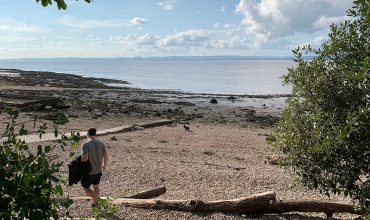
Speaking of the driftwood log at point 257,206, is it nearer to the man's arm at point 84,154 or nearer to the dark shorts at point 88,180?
the dark shorts at point 88,180

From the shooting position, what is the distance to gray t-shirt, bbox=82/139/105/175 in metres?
8.71

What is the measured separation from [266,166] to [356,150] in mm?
9651

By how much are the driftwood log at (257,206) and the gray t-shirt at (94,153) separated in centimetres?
144

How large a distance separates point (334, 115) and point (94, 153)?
4.89 metres

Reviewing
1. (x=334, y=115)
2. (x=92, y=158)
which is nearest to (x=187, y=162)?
(x=92, y=158)

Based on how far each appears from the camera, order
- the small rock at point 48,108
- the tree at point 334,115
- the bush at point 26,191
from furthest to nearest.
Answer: the small rock at point 48,108 < the tree at point 334,115 < the bush at point 26,191

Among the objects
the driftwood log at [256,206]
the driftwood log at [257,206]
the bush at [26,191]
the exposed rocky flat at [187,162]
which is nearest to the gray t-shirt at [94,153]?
the exposed rocky flat at [187,162]

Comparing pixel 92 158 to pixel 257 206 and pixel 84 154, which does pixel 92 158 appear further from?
pixel 257 206

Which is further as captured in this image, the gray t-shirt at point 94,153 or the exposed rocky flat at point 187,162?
the exposed rocky flat at point 187,162

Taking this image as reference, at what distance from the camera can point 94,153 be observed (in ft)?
28.7

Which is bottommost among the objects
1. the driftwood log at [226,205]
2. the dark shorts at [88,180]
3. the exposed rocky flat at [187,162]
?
the exposed rocky flat at [187,162]

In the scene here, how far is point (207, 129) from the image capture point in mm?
25250

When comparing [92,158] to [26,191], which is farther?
[92,158]

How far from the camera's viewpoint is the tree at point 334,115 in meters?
5.73
